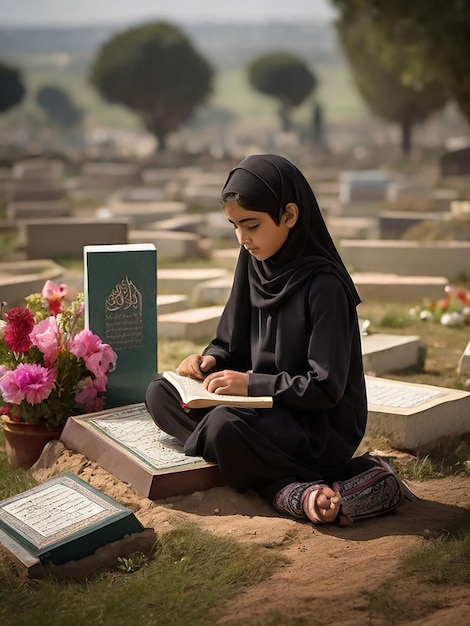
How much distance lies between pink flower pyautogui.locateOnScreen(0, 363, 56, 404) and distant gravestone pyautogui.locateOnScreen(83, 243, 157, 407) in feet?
1.63

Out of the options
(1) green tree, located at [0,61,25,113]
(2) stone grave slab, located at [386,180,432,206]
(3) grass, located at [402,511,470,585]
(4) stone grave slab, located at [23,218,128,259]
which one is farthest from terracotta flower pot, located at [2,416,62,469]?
(1) green tree, located at [0,61,25,113]

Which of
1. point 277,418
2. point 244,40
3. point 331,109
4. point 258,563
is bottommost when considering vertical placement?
point 258,563

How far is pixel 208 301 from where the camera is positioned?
1062 cm

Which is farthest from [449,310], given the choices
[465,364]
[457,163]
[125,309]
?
[457,163]

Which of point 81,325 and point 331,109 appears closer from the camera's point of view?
point 81,325

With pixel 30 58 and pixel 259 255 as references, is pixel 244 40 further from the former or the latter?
pixel 259 255

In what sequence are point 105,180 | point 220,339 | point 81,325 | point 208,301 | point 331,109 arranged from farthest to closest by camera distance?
point 331,109
point 105,180
point 208,301
point 81,325
point 220,339


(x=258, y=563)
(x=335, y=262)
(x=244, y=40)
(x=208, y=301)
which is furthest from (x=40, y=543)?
(x=244, y=40)

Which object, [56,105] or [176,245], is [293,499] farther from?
[56,105]

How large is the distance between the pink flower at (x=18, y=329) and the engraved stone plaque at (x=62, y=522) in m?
0.97

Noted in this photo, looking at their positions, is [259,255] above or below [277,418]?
above

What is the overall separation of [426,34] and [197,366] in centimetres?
1987

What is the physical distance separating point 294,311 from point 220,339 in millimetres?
608

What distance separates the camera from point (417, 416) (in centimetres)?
557
